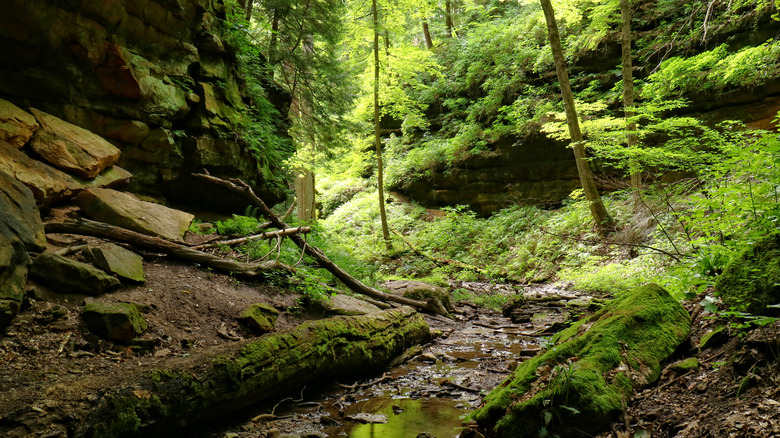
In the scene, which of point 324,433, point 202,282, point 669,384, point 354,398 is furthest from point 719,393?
point 202,282

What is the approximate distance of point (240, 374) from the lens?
3.86m

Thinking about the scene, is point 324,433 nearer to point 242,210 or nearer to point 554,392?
point 554,392

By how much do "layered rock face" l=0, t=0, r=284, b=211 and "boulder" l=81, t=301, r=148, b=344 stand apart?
11.5ft

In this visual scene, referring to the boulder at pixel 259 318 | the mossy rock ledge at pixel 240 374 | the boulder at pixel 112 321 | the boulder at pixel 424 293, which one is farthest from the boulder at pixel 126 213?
the boulder at pixel 424 293

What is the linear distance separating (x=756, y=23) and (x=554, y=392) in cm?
1498

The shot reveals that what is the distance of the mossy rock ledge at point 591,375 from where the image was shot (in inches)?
108

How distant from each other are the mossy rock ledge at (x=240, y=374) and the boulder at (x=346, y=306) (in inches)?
24.0

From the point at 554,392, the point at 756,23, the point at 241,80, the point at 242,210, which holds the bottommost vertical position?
the point at 554,392

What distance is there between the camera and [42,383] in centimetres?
305

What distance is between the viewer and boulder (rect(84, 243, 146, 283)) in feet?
A: 16.1

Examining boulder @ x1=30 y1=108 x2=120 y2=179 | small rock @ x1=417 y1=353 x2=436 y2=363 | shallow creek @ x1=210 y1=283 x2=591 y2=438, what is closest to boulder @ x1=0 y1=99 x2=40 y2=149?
boulder @ x1=30 y1=108 x2=120 y2=179

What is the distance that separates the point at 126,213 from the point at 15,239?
8.06 ft

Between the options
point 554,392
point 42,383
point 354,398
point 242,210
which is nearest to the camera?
point 554,392

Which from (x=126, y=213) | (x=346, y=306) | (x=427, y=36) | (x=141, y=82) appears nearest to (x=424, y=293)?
(x=346, y=306)
